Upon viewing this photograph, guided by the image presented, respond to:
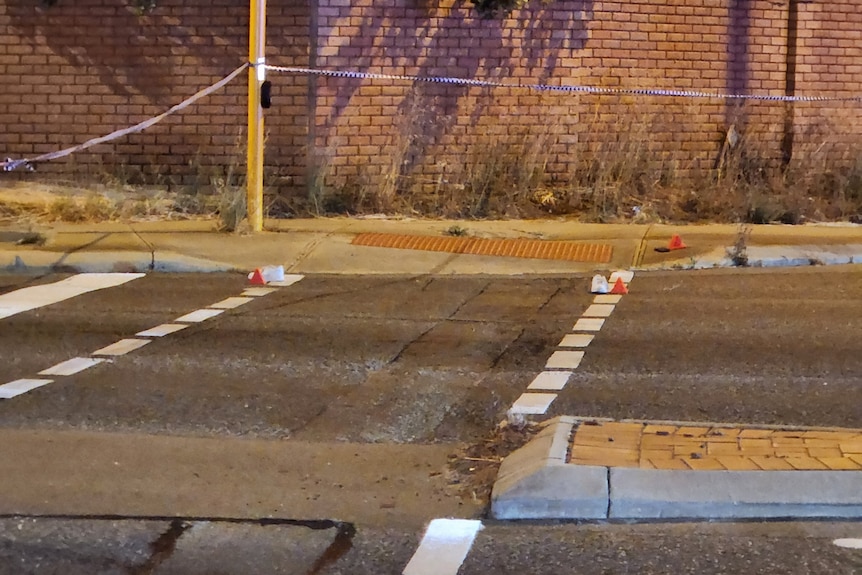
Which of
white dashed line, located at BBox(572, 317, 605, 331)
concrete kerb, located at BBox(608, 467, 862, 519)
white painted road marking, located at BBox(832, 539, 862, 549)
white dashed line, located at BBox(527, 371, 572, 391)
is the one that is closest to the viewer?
white painted road marking, located at BBox(832, 539, 862, 549)

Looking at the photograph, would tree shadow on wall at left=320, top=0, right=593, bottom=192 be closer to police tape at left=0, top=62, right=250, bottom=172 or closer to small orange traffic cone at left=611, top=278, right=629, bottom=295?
police tape at left=0, top=62, right=250, bottom=172

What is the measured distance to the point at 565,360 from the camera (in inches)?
324

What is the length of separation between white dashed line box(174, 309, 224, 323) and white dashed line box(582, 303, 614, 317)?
2950 millimetres

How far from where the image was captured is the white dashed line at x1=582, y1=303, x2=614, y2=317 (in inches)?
387

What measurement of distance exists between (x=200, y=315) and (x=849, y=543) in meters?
5.98

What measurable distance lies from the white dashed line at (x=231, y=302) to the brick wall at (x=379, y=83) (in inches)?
196

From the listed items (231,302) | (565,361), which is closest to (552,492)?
(565,361)

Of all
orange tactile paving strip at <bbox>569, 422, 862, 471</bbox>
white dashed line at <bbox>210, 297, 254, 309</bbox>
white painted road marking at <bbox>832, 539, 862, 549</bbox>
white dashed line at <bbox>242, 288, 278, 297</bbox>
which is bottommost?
white dashed line at <bbox>242, 288, 278, 297</bbox>

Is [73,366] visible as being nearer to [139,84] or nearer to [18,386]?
[18,386]

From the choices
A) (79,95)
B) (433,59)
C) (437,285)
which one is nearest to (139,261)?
(437,285)

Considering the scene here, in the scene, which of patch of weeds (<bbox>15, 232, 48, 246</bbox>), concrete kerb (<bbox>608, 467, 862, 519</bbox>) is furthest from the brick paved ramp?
patch of weeds (<bbox>15, 232, 48, 246</bbox>)

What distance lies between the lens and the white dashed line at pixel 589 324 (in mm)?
9266

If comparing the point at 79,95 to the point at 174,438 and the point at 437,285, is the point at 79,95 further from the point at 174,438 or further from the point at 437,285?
the point at 174,438

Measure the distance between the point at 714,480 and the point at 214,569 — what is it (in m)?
2.17
